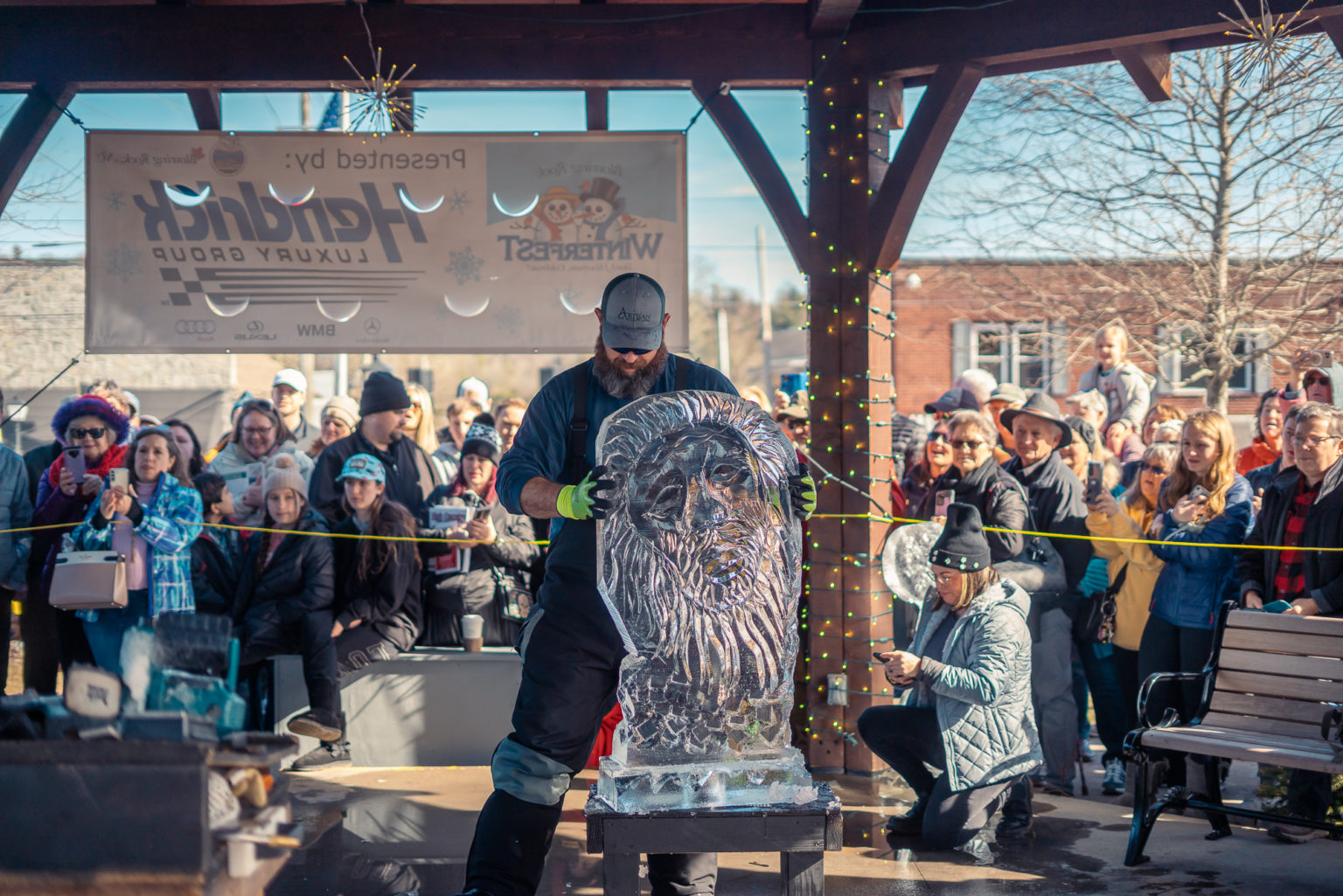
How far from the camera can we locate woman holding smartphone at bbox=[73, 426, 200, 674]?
4934 mm

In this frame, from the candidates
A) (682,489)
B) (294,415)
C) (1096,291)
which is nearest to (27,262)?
(294,415)

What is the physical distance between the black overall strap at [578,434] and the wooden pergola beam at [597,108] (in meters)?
2.71

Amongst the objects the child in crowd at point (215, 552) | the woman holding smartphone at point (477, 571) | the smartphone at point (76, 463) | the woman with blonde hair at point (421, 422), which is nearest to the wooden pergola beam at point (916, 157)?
the woman holding smartphone at point (477, 571)

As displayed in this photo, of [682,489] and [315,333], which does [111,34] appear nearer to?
[315,333]

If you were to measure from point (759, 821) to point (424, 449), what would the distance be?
4155 millimetres

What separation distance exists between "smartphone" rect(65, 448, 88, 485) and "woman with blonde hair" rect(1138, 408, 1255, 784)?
4711mm

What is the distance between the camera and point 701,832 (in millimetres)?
2385

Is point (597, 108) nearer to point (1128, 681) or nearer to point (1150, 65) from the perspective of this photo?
point (1150, 65)

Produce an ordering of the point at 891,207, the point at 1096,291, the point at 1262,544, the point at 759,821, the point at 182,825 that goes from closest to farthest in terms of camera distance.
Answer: the point at 182,825
the point at 759,821
the point at 1262,544
the point at 891,207
the point at 1096,291

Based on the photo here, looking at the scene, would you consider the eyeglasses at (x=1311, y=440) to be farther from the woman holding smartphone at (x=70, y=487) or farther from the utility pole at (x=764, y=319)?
the utility pole at (x=764, y=319)

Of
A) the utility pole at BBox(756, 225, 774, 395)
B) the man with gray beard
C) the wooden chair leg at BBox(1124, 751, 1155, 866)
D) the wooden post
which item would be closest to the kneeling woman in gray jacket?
the wooden chair leg at BBox(1124, 751, 1155, 866)

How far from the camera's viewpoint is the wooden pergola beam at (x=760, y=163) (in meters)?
5.02

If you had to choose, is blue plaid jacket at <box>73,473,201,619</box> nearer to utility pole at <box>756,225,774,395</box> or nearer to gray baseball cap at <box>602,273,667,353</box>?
gray baseball cap at <box>602,273,667,353</box>

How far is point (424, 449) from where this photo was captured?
6.18 metres
